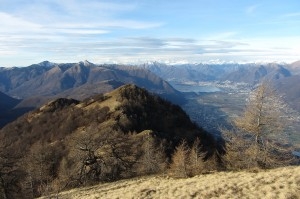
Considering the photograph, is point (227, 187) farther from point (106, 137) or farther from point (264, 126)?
point (106, 137)

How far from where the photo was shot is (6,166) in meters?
60.8

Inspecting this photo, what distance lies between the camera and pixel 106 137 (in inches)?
2936

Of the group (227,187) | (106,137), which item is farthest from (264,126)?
(106,137)

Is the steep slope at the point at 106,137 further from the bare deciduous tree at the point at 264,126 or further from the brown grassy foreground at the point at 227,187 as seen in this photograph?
the bare deciduous tree at the point at 264,126

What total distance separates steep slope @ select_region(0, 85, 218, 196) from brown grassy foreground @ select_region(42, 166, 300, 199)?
20884 mm

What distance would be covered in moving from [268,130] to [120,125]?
340ft

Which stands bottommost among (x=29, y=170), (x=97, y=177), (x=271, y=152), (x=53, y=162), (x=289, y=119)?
(x=53, y=162)

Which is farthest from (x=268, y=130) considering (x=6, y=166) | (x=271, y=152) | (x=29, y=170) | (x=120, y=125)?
(x=120, y=125)

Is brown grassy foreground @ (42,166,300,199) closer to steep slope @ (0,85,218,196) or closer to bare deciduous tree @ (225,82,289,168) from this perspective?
bare deciduous tree @ (225,82,289,168)

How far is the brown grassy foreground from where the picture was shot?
26.9 metres

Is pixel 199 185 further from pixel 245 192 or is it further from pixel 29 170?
pixel 29 170

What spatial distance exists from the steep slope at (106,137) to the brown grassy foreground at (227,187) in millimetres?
20884

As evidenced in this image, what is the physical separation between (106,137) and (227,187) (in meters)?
47.4

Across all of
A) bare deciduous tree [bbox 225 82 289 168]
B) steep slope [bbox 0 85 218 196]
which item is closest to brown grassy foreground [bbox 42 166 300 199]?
bare deciduous tree [bbox 225 82 289 168]
